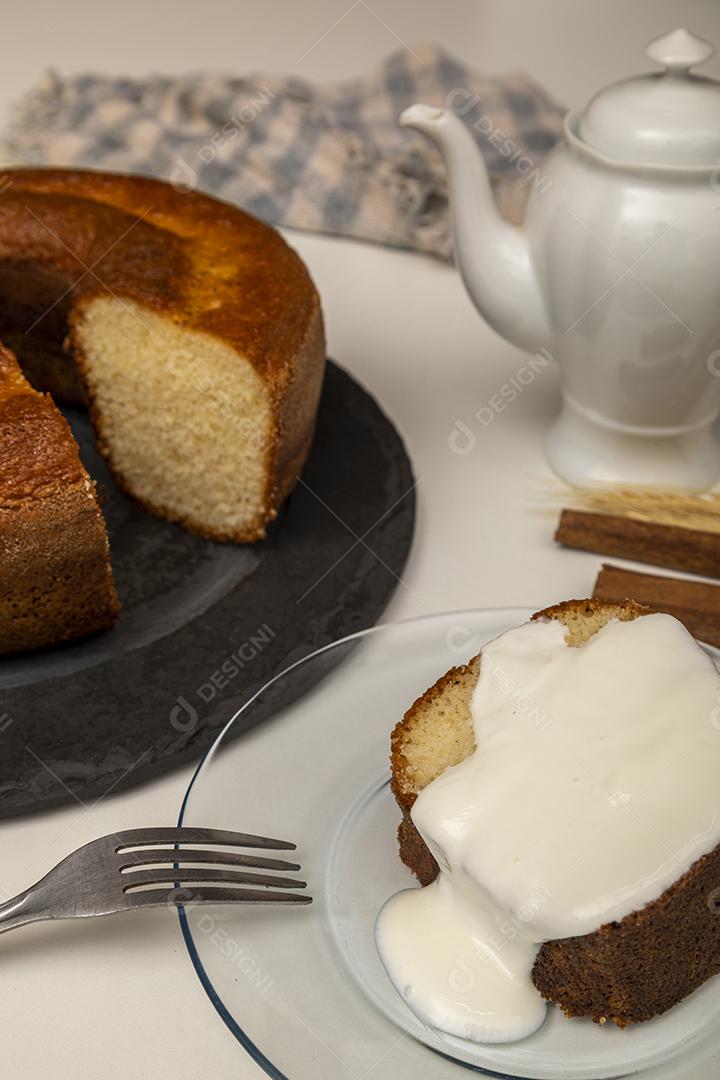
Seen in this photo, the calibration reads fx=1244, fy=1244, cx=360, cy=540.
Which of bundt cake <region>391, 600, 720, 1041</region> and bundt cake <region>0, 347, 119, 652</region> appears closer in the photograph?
bundt cake <region>391, 600, 720, 1041</region>

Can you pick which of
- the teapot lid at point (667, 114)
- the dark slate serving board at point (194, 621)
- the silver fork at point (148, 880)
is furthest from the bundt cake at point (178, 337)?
the silver fork at point (148, 880)

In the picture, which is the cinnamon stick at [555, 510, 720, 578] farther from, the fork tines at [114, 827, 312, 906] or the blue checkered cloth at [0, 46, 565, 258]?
the blue checkered cloth at [0, 46, 565, 258]

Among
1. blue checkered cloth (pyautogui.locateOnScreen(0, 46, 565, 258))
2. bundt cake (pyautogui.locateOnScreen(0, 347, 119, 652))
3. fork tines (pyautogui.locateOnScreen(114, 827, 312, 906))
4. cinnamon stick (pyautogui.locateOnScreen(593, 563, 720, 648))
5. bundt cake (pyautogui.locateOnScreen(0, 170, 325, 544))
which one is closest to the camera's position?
fork tines (pyautogui.locateOnScreen(114, 827, 312, 906))

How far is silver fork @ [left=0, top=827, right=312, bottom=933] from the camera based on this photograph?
1542mm

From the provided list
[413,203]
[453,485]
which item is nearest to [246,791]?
[453,485]

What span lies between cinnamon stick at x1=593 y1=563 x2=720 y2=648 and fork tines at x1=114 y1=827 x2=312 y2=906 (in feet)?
2.62

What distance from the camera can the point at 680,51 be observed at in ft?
6.98

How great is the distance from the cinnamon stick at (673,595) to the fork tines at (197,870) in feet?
2.62

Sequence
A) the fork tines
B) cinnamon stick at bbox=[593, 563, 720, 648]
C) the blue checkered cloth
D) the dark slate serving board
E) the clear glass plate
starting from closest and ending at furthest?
the clear glass plate → the fork tines → the dark slate serving board → cinnamon stick at bbox=[593, 563, 720, 648] → the blue checkered cloth

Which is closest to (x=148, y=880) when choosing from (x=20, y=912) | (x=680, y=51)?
(x=20, y=912)

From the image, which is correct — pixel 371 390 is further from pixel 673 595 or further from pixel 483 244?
pixel 673 595

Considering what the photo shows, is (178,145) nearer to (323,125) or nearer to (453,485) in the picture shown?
(323,125)

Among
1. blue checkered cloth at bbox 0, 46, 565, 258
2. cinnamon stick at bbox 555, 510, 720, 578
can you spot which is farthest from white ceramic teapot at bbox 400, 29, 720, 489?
blue checkered cloth at bbox 0, 46, 565, 258

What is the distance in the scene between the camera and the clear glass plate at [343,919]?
→ 142cm
